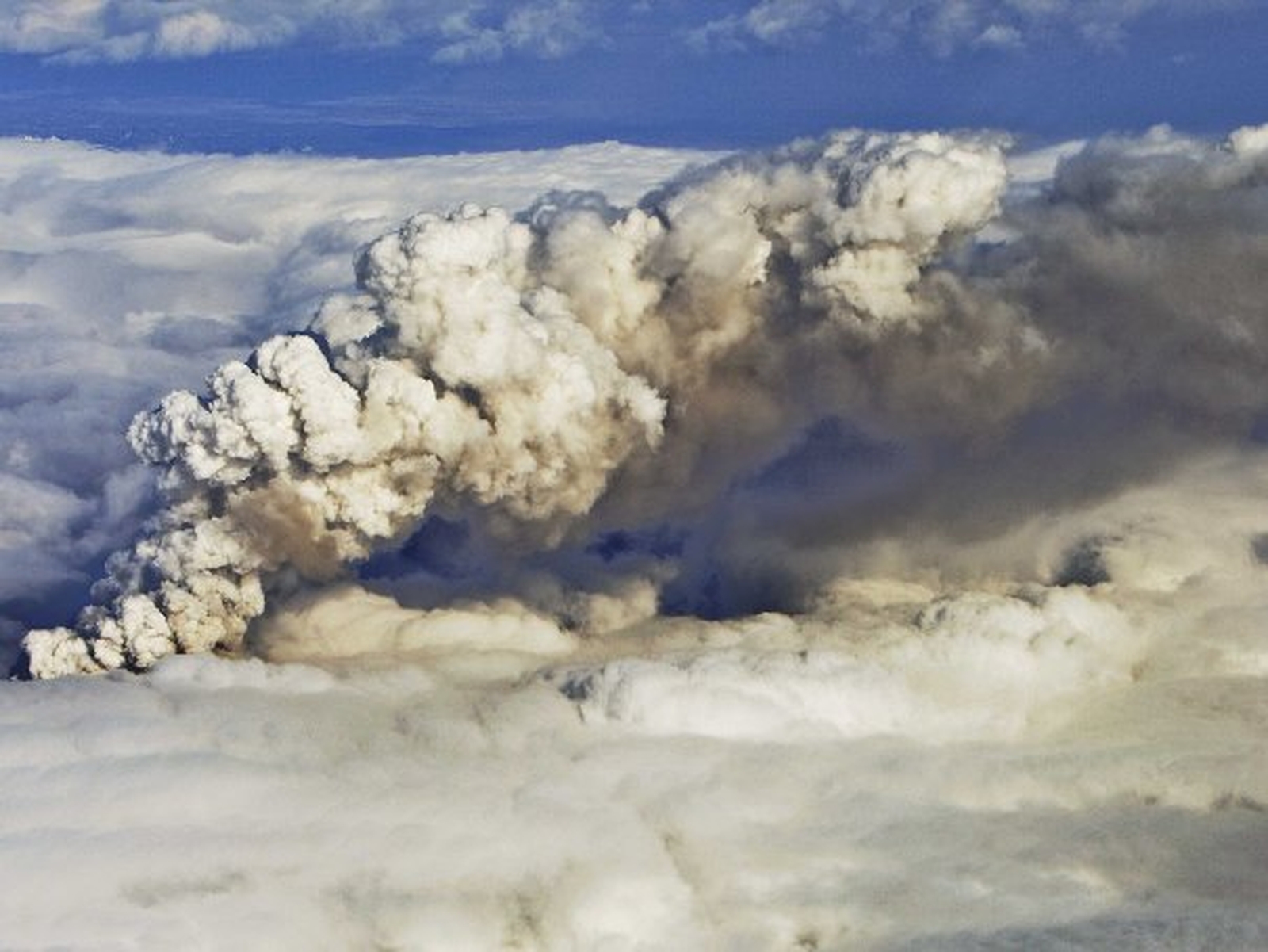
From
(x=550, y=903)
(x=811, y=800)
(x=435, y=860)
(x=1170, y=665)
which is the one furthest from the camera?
(x=1170, y=665)

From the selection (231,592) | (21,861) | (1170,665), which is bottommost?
(21,861)

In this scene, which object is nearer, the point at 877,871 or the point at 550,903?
the point at 550,903

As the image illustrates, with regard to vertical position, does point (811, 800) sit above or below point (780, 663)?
below

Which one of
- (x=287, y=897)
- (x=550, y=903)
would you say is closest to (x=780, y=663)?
(x=550, y=903)

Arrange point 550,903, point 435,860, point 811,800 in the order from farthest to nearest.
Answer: point 811,800 → point 435,860 → point 550,903

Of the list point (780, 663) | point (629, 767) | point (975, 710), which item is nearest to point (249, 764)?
Result: point (629, 767)

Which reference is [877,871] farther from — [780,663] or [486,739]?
[486,739]

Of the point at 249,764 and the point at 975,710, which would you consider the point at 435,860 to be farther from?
the point at 975,710

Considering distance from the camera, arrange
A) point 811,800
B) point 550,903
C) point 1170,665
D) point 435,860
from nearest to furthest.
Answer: point 550,903 < point 435,860 < point 811,800 < point 1170,665

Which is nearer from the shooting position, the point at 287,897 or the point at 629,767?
the point at 287,897
